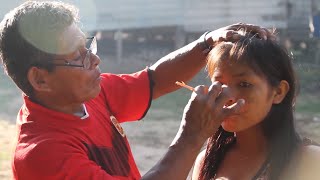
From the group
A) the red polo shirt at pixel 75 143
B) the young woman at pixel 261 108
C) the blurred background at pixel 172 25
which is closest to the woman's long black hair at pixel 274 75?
the young woman at pixel 261 108

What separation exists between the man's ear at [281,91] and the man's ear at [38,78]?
85 centimetres

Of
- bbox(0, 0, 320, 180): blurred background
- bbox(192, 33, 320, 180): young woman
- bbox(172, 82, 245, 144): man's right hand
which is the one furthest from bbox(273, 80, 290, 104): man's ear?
bbox(0, 0, 320, 180): blurred background

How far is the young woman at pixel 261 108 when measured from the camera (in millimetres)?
2070

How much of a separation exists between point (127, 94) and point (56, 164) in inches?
27.2

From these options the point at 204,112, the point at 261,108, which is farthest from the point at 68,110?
the point at 261,108

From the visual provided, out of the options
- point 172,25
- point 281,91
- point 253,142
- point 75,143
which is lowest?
point 172,25

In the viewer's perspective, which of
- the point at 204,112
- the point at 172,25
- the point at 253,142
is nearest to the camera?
the point at 204,112

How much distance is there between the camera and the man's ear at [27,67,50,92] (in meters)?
2.05

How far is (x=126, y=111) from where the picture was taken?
2490mm

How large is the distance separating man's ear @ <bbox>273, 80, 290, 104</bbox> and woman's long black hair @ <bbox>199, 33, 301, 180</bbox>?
14 mm

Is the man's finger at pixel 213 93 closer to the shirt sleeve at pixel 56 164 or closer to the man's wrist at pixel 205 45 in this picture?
the shirt sleeve at pixel 56 164

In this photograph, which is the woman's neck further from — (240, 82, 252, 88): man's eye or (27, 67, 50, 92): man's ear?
(27, 67, 50, 92): man's ear

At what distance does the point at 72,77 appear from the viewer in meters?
2.08

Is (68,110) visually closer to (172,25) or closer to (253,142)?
(253,142)
